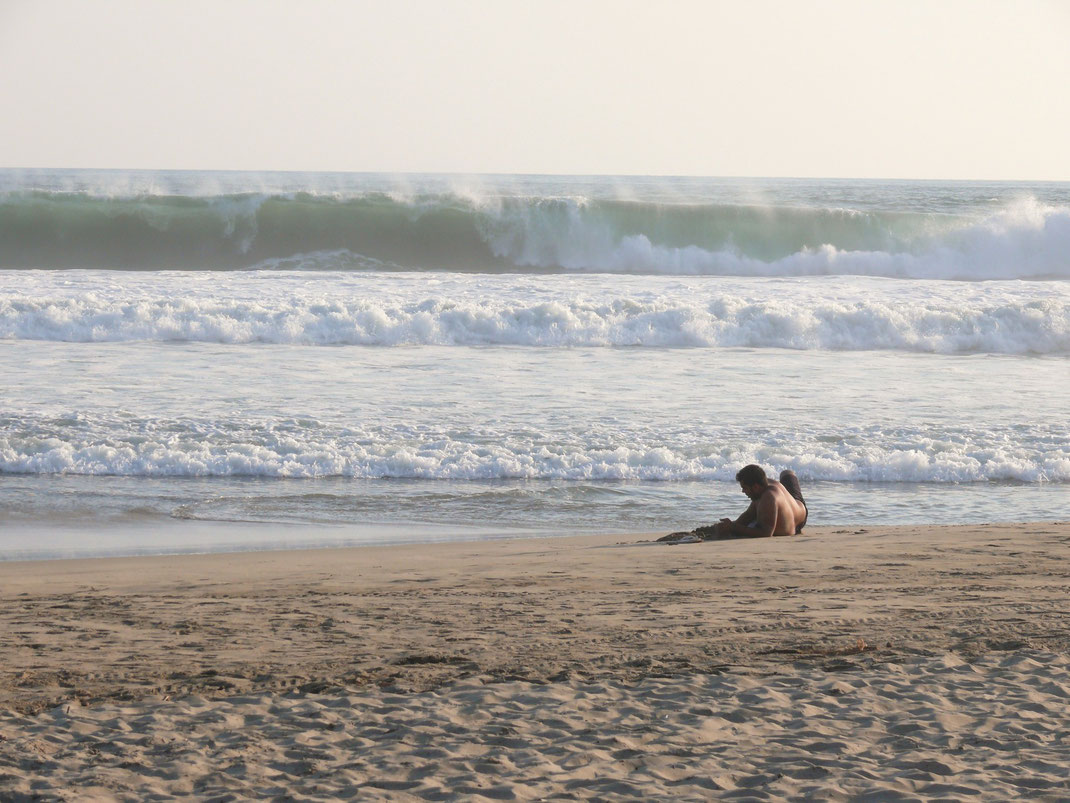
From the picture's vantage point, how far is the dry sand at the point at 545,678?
308cm

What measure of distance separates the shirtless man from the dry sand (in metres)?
0.68

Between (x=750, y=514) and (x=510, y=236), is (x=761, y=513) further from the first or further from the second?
(x=510, y=236)

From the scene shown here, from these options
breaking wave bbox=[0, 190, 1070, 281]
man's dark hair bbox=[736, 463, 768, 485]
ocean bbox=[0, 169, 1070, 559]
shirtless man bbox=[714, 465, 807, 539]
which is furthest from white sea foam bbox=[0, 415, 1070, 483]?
breaking wave bbox=[0, 190, 1070, 281]

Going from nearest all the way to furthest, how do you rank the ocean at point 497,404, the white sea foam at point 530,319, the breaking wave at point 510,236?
the ocean at point 497,404 < the white sea foam at point 530,319 < the breaking wave at point 510,236

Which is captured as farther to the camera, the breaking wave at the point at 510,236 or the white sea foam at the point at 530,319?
the breaking wave at the point at 510,236

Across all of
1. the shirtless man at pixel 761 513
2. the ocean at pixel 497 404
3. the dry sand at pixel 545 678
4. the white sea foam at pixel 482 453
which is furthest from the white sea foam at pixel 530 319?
the dry sand at pixel 545 678

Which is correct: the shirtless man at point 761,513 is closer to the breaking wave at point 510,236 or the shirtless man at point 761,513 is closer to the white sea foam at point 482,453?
the white sea foam at point 482,453

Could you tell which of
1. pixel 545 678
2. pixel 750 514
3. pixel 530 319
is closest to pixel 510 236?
pixel 530 319

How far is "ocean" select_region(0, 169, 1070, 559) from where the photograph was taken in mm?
7609

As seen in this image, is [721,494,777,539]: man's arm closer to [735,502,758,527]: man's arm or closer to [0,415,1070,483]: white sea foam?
[735,502,758,527]: man's arm

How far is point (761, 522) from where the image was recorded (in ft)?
21.8

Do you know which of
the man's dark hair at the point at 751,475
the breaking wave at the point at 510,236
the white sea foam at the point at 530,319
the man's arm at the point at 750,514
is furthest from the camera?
the breaking wave at the point at 510,236

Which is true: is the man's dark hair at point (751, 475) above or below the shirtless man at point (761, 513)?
above

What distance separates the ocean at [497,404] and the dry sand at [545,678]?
5.56 feet
